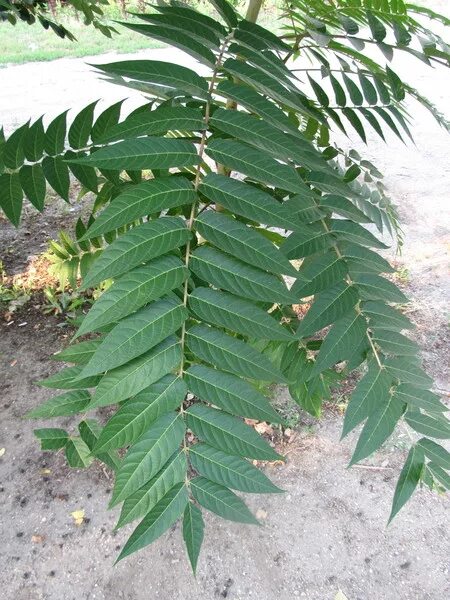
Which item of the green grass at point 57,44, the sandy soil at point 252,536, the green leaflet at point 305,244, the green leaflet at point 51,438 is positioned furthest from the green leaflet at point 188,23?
the green grass at point 57,44

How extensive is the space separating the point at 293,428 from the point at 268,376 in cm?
193

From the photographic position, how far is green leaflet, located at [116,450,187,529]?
2.27 feet

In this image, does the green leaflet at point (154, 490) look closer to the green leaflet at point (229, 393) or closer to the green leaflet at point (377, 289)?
the green leaflet at point (229, 393)

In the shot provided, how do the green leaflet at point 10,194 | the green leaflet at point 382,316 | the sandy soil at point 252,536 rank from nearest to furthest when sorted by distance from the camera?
the green leaflet at point 382,316 < the green leaflet at point 10,194 < the sandy soil at point 252,536

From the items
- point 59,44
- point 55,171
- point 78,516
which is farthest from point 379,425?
point 59,44

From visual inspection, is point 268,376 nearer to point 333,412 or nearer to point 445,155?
point 333,412

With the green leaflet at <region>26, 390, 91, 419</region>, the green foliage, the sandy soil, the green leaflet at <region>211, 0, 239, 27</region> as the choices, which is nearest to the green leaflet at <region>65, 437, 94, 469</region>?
the green leaflet at <region>26, 390, 91, 419</region>

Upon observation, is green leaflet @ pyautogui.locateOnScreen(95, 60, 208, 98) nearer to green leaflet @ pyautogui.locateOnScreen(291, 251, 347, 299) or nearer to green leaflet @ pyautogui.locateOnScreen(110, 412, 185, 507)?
green leaflet @ pyautogui.locateOnScreen(291, 251, 347, 299)

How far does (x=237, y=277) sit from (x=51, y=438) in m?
0.65

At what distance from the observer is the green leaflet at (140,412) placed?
2.30ft

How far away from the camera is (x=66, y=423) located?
102 inches

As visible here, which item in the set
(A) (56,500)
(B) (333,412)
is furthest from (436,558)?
(A) (56,500)

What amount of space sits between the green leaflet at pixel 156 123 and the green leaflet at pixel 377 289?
1.21ft

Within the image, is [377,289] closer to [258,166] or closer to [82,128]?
[258,166]
